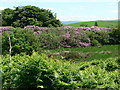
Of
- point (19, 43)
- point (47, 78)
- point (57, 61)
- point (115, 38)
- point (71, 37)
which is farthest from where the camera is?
point (115, 38)

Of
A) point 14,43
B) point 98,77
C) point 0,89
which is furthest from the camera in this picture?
point 14,43

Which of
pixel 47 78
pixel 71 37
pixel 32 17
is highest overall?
pixel 32 17

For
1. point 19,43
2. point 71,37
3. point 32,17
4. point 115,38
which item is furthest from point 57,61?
point 32,17

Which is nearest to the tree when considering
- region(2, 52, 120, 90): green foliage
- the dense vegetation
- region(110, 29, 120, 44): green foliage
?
the dense vegetation

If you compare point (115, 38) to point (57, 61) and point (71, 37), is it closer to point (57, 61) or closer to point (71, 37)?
point (71, 37)

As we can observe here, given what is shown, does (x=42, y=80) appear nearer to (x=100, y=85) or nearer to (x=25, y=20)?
(x=100, y=85)

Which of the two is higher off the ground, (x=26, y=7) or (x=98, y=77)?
(x=26, y=7)

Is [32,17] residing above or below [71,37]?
above

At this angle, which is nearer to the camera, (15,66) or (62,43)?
(15,66)

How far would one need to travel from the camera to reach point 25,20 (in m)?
22.5

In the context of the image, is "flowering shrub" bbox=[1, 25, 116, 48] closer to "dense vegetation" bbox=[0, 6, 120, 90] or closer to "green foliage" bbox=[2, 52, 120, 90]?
"dense vegetation" bbox=[0, 6, 120, 90]

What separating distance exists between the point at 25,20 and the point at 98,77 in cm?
1872

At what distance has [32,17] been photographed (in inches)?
910

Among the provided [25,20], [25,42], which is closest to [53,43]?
[25,42]
